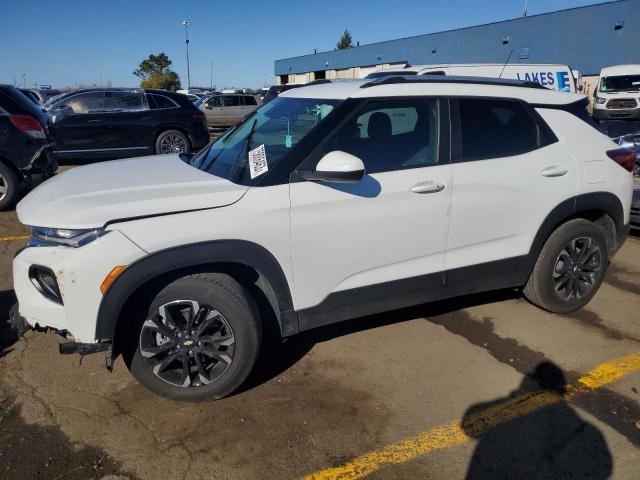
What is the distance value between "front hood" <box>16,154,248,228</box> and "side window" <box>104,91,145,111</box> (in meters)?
8.12

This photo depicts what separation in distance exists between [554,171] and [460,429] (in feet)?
6.61

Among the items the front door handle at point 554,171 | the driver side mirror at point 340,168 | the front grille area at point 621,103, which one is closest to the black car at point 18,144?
the driver side mirror at point 340,168

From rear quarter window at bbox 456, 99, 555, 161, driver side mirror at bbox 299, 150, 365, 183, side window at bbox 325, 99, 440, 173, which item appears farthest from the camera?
rear quarter window at bbox 456, 99, 555, 161

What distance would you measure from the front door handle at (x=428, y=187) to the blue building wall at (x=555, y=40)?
26.7m

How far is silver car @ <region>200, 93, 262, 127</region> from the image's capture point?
19.4 meters

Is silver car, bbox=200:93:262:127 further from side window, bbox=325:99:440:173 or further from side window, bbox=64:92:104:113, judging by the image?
side window, bbox=325:99:440:173

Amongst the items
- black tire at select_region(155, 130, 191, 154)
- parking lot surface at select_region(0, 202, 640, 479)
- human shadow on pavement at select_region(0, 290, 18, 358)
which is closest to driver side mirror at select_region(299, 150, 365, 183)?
parking lot surface at select_region(0, 202, 640, 479)

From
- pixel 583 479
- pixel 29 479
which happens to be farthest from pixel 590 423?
pixel 29 479

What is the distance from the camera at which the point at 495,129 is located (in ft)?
11.3

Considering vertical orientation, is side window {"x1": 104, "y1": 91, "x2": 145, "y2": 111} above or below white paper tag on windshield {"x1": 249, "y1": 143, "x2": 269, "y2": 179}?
above

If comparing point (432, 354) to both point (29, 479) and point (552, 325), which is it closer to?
point (552, 325)

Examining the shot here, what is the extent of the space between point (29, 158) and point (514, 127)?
6.25 meters

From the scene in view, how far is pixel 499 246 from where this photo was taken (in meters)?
3.50

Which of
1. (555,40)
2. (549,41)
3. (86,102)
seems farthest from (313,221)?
(549,41)
